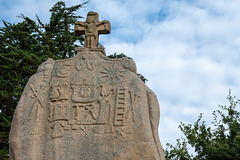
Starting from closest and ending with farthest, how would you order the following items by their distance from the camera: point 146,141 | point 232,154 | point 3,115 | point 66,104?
point 146,141 < point 66,104 < point 232,154 < point 3,115

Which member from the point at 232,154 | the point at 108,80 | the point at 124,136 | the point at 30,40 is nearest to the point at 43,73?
the point at 108,80

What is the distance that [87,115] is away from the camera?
548 centimetres

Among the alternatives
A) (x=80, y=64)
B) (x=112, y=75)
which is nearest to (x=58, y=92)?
(x=80, y=64)

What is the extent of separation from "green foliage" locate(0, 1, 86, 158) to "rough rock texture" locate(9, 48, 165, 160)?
20.3 feet

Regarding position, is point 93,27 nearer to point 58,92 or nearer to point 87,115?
point 58,92

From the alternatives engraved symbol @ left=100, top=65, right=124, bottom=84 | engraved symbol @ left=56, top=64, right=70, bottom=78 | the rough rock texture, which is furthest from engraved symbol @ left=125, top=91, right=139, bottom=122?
engraved symbol @ left=56, top=64, right=70, bottom=78

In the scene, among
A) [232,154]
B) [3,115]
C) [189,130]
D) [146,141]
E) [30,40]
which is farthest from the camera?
[30,40]

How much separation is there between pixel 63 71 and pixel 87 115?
91 cm

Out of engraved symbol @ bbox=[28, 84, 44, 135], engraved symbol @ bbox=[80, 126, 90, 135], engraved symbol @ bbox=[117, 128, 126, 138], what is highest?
engraved symbol @ bbox=[28, 84, 44, 135]

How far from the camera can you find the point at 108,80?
5672mm

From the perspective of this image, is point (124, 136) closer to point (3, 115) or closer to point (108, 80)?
point (108, 80)

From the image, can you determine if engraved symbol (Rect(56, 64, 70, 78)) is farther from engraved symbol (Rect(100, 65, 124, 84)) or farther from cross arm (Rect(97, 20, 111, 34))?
cross arm (Rect(97, 20, 111, 34))

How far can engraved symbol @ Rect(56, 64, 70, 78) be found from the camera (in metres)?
5.81

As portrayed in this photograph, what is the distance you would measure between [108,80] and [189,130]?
6.16m
